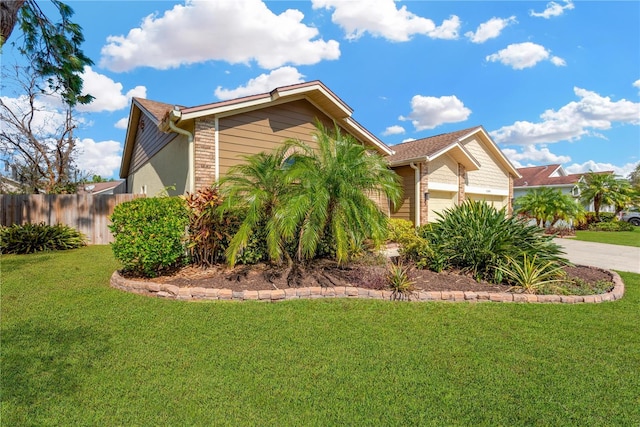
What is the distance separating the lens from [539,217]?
1819cm

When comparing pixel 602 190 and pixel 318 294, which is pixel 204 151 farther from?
pixel 602 190

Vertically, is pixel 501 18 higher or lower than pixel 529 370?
higher

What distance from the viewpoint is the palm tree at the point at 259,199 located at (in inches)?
236

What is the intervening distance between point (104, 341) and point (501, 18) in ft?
38.6

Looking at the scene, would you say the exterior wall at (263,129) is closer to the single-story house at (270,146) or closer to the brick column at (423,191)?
the single-story house at (270,146)

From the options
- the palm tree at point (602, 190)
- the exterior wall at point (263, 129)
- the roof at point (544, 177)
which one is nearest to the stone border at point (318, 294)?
the exterior wall at point (263, 129)

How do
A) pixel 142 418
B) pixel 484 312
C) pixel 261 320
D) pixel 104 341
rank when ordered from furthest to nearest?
pixel 484 312
pixel 261 320
pixel 104 341
pixel 142 418

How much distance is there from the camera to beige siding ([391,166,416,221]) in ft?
43.0

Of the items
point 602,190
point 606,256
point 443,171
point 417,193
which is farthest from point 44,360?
point 602,190

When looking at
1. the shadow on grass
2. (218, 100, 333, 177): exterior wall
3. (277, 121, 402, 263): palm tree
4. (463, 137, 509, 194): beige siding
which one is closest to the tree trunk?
(218, 100, 333, 177): exterior wall

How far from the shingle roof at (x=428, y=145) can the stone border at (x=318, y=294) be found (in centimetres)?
803

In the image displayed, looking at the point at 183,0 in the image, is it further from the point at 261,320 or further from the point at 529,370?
the point at 529,370

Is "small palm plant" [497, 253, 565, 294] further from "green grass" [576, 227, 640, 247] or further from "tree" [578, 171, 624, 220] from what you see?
"tree" [578, 171, 624, 220]

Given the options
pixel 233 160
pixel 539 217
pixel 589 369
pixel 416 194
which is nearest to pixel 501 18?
pixel 416 194
